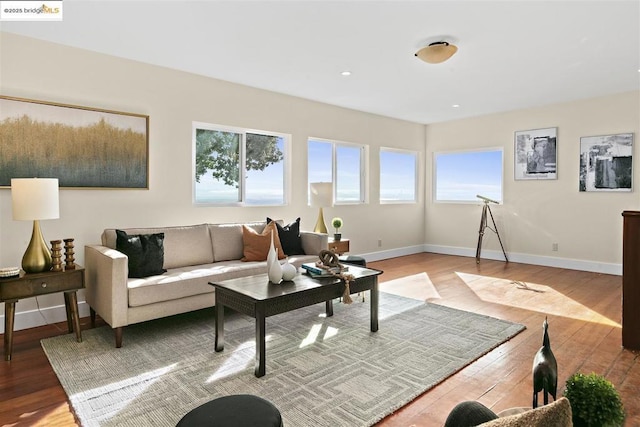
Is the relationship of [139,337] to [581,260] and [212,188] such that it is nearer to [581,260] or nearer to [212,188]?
[212,188]

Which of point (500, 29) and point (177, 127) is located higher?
point (500, 29)

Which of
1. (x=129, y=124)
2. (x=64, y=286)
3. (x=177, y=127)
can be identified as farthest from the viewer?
(x=177, y=127)

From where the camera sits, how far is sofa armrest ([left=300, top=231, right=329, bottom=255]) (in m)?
4.55

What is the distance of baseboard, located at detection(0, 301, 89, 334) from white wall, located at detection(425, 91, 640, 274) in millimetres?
6469

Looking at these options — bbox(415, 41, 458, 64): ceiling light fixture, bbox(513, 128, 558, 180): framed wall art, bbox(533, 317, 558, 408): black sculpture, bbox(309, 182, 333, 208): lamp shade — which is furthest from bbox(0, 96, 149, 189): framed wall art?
bbox(513, 128, 558, 180): framed wall art

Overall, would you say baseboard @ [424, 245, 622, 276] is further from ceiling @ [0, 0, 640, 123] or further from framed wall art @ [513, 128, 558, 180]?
ceiling @ [0, 0, 640, 123]

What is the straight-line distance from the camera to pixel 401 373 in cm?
257

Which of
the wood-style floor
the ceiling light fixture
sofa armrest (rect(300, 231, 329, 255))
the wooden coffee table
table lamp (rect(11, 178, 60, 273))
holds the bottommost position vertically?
the wood-style floor

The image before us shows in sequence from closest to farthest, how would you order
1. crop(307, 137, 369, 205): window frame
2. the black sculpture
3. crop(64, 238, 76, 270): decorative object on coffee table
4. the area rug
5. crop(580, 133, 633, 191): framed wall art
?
1. the black sculpture
2. the area rug
3. crop(64, 238, 76, 270): decorative object on coffee table
4. crop(580, 133, 633, 191): framed wall art
5. crop(307, 137, 369, 205): window frame

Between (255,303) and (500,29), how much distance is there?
10.2ft

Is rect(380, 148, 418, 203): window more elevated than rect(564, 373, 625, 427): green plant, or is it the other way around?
rect(380, 148, 418, 203): window

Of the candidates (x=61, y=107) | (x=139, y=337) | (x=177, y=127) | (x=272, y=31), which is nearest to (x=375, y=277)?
(x=139, y=337)

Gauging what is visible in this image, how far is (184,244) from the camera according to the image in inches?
156

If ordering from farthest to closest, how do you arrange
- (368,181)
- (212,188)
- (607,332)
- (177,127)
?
(368,181) < (212,188) < (177,127) < (607,332)
